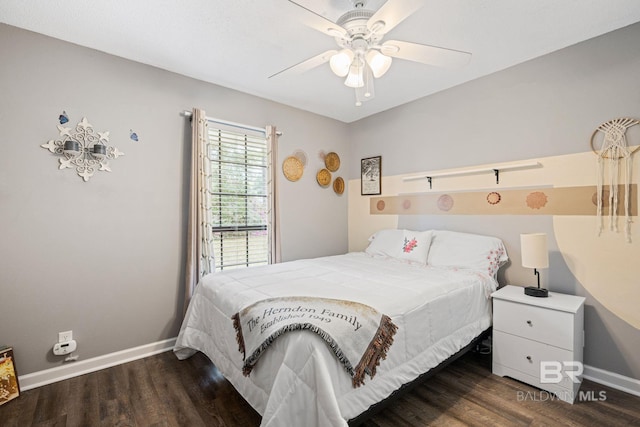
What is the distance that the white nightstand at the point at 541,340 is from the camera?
6.16ft

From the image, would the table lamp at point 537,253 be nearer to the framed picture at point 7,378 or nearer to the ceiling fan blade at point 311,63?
the ceiling fan blade at point 311,63

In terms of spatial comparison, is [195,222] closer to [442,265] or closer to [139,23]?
[139,23]

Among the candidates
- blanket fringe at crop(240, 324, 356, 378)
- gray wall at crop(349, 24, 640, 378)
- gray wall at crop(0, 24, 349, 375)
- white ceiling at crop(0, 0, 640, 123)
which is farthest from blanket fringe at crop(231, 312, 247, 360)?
gray wall at crop(349, 24, 640, 378)

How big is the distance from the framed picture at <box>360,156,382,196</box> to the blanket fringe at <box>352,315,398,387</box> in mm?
2409

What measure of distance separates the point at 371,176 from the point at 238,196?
69.1 inches

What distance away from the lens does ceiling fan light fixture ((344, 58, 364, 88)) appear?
1.82 meters

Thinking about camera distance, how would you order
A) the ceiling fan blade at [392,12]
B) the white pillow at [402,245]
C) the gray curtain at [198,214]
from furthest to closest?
the white pillow at [402,245], the gray curtain at [198,214], the ceiling fan blade at [392,12]

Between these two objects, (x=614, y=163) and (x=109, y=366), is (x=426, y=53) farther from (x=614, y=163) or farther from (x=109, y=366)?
(x=109, y=366)

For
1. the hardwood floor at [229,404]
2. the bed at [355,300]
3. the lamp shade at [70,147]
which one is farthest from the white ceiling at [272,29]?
the hardwood floor at [229,404]

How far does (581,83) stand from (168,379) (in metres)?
3.87

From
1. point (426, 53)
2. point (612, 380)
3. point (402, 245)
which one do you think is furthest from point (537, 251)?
point (426, 53)

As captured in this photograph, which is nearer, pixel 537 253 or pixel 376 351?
pixel 376 351

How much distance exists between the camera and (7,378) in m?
1.92

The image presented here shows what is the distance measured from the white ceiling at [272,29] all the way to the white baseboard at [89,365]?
2.49 meters
